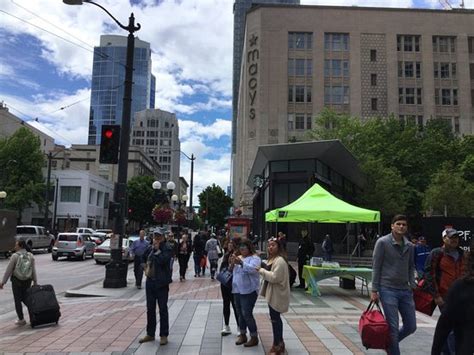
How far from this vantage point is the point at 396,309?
18.7 ft

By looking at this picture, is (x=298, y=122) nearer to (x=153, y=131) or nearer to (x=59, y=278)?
(x=59, y=278)

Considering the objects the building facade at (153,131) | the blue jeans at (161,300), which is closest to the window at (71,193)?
the building facade at (153,131)

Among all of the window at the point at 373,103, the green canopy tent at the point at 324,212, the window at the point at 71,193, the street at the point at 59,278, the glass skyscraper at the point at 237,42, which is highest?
the glass skyscraper at the point at 237,42

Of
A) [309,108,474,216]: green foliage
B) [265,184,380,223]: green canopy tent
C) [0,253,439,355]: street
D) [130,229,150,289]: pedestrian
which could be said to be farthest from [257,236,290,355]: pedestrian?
[309,108,474,216]: green foliage

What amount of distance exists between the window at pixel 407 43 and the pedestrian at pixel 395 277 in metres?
68.8

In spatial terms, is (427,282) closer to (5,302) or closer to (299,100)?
(5,302)

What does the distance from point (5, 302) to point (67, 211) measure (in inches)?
2106

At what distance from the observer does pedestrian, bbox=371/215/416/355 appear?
18.7 ft

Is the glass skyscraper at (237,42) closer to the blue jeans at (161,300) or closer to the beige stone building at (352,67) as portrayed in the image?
the beige stone building at (352,67)

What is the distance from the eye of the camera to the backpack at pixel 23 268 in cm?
959

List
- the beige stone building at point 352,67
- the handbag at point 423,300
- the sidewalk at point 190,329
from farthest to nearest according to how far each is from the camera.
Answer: the beige stone building at point 352,67, the sidewalk at point 190,329, the handbag at point 423,300

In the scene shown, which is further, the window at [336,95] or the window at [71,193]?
the window at [336,95]

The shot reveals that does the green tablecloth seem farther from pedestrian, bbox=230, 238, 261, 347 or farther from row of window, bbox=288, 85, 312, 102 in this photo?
row of window, bbox=288, 85, 312, 102

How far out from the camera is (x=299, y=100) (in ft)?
216
